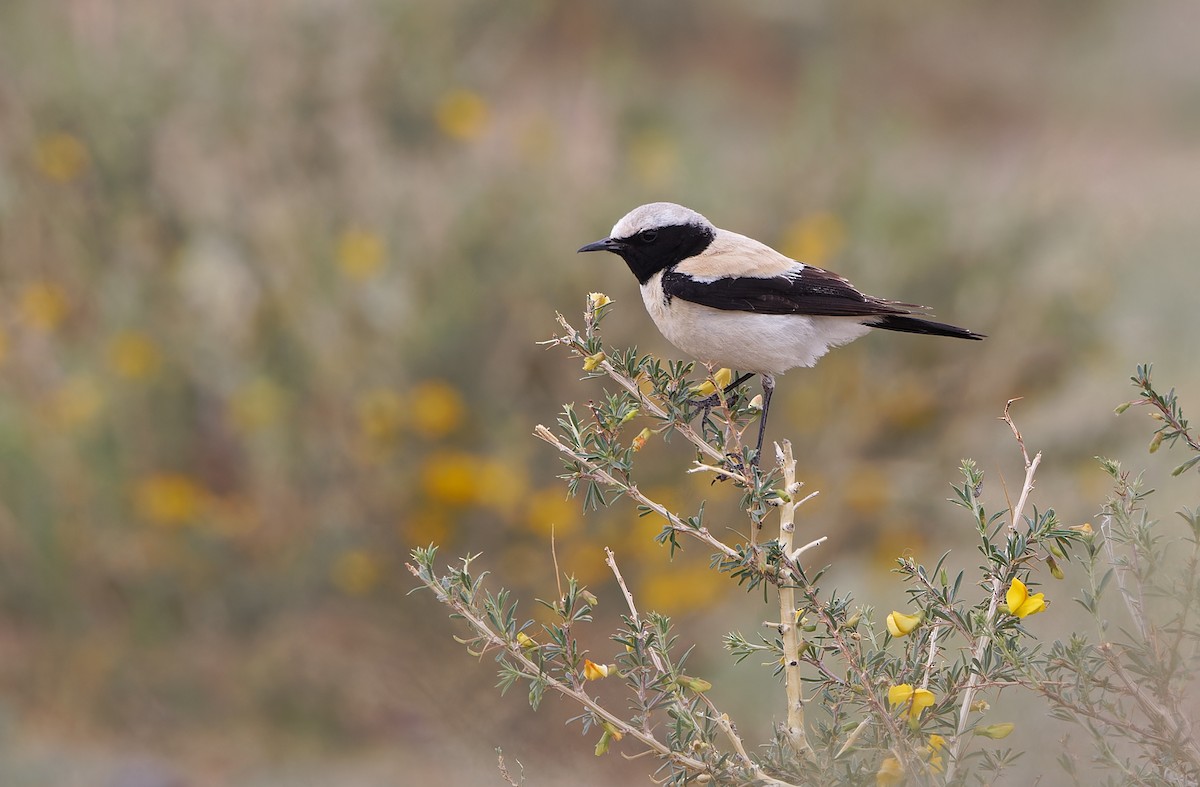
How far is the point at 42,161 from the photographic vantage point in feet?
17.8

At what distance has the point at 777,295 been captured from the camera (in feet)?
8.54

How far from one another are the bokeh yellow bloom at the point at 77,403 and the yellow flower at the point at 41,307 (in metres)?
0.29

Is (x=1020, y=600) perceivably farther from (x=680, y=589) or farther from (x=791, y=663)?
(x=680, y=589)

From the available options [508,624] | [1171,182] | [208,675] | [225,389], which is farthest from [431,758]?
[1171,182]

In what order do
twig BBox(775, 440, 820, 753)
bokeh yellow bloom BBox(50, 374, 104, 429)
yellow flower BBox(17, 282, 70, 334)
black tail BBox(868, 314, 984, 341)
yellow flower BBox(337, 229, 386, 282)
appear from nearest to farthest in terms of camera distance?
twig BBox(775, 440, 820, 753) → black tail BBox(868, 314, 984, 341) → bokeh yellow bloom BBox(50, 374, 104, 429) → yellow flower BBox(337, 229, 386, 282) → yellow flower BBox(17, 282, 70, 334)

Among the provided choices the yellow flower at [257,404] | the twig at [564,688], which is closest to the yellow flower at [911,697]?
the twig at [564,688]

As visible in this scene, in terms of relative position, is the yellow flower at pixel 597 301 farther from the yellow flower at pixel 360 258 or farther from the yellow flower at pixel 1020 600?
the yellow flower at pixel 360 258

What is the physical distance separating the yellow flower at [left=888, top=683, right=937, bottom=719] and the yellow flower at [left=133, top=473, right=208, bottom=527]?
366cm

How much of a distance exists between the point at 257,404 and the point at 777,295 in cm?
261

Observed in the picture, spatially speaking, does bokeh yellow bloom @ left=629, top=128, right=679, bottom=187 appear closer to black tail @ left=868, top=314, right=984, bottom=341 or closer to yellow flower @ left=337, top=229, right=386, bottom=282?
yellow flower @ left=337, top=229, right=386, bottom=282

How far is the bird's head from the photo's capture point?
270 cm

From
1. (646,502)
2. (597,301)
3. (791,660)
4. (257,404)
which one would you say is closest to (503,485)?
(257,404)

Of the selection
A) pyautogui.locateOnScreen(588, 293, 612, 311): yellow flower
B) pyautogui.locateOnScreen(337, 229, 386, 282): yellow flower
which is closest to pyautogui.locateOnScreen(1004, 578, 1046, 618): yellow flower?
pyautogui.locateOnScreen(588, 293, 612, 311): yellow flower

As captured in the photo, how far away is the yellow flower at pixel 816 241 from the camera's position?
501cm
